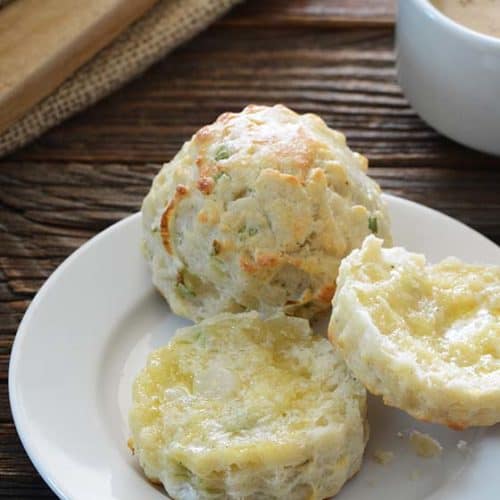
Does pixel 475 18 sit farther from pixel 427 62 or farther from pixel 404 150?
pixel 404 150

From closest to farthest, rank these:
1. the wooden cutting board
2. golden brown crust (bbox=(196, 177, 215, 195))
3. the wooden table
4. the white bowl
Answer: golden brown crust (bbox=(196, 177, 215, 195))
the white bowl
the wooden table
the wooden cutting board

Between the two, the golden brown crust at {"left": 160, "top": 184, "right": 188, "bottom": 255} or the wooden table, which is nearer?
the golden brown crust at {"left": 160, "top": 184, "right": 188, "bottom": 255}

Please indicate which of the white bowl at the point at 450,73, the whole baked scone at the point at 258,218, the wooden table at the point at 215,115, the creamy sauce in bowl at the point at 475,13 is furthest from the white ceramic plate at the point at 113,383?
the creamy sauce in bowl at the point at 475,13

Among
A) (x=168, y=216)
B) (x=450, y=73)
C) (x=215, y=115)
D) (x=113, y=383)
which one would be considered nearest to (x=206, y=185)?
(x=168, y=216)

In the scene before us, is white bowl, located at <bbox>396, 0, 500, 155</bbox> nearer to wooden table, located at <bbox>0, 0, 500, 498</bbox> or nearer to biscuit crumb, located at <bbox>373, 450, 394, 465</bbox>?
wooden table, located at <bbox>0, 0, 500, 498</bbox>

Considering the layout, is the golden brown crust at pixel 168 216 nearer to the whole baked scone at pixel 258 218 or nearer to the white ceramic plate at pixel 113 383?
the whole baked scone at pixel 258 218

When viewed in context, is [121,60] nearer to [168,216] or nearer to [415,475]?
[168,216]

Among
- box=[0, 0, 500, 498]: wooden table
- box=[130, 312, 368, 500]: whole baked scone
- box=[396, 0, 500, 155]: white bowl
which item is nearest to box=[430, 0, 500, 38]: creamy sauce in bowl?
box=[396, 0, 500, 155]: white bowl

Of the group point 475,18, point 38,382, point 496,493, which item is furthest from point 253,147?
point 475,18
